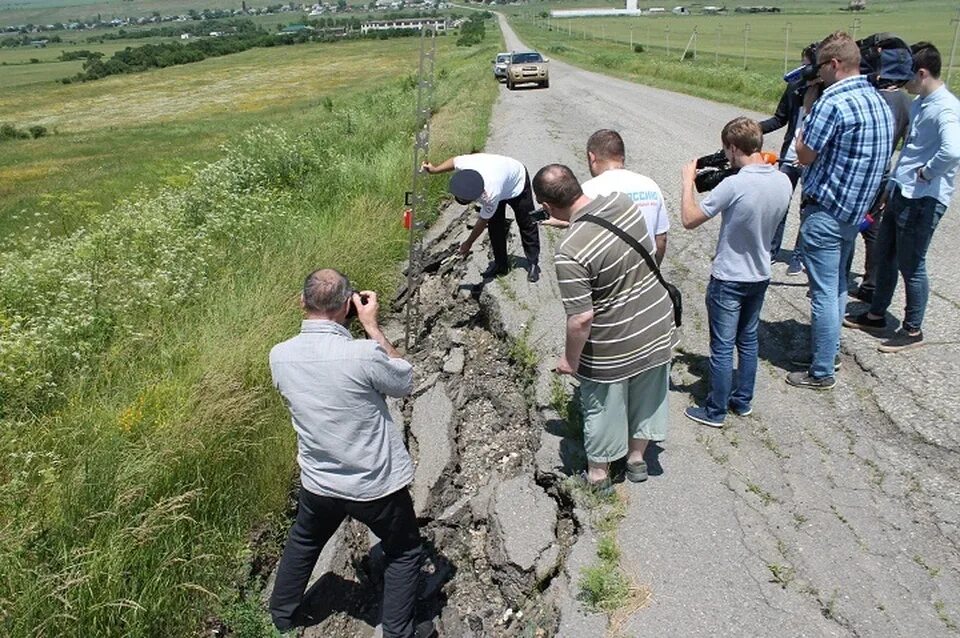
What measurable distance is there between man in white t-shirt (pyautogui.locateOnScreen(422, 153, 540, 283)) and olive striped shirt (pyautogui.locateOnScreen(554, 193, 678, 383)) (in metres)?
2.84

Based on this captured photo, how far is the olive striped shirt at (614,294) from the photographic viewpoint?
331cm

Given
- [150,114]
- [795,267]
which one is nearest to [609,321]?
[795,267]

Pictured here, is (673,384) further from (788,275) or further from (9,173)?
(9,173)

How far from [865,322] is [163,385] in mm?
5143

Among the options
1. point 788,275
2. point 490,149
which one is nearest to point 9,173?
point 490,149

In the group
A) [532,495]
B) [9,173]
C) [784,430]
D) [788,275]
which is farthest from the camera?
[9,173]

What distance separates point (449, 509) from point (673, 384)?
1.88 meters

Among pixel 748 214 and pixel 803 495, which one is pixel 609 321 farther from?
pixel 803 495

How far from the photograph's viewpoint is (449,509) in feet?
14.1

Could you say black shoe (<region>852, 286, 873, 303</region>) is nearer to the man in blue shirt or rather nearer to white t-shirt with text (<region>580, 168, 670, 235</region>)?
the man in blue shirt

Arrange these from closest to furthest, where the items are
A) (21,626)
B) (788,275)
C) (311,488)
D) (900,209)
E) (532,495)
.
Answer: (21,626)
(311,488)
(532,495)
(900,209)
(788,275)

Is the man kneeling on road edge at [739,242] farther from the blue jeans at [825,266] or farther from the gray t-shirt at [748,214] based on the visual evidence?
the blue jeans at [825,266]

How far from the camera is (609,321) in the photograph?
3.50 m

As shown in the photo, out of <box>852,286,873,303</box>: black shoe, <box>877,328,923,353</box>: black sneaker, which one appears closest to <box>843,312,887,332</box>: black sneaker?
<box>877,328,923,353</box>: black sneaker
